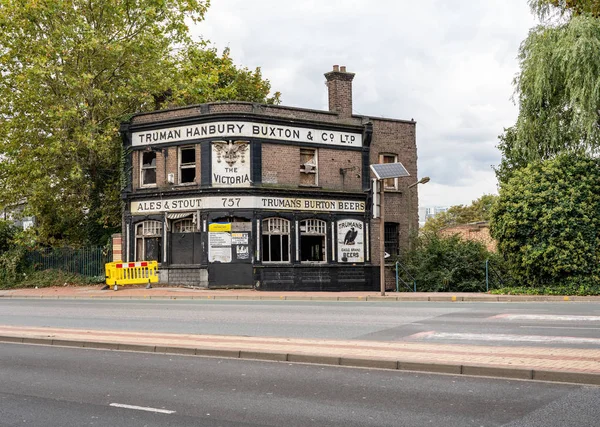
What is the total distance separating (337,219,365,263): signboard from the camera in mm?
31767

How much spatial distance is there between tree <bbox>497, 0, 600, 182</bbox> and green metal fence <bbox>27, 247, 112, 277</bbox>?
1959 centimetres

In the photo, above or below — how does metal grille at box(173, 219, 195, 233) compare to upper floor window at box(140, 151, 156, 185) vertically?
below

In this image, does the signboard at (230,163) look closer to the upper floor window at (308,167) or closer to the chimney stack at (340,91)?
the upper floor window at (308,167)

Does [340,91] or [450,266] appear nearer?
[450,266]

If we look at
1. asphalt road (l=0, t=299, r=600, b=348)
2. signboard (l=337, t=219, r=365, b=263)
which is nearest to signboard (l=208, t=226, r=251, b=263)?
signboard (l=337, t=219, r=365, b=263)

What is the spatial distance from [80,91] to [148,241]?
774 cm

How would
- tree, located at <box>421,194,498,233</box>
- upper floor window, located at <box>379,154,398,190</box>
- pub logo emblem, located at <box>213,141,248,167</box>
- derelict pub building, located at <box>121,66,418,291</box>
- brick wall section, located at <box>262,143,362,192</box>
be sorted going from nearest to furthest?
derelict pub building, located at <box>121,66,418,291</box>
pub logo emblem, located at <box>213,141,248,167</box>
brick wall section, located at <box>262,143,362,192</box>
upper floor window, located at <box>379,154,398,190</box>
tree, located at <box>421,194,498,233</box>

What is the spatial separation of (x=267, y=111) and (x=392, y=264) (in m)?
9.35

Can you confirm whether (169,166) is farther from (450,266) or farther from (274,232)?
(450,266)

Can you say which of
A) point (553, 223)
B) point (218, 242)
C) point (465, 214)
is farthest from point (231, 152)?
point (465, 214)

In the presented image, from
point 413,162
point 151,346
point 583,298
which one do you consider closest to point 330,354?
point 151,346

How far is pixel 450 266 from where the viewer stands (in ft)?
99.1

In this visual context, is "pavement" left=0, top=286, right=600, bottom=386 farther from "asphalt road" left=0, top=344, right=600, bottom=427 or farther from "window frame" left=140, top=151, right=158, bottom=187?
"window frame" left=140, top=151, right=158, bottom=187

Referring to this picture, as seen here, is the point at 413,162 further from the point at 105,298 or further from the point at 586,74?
the point at 105,298
